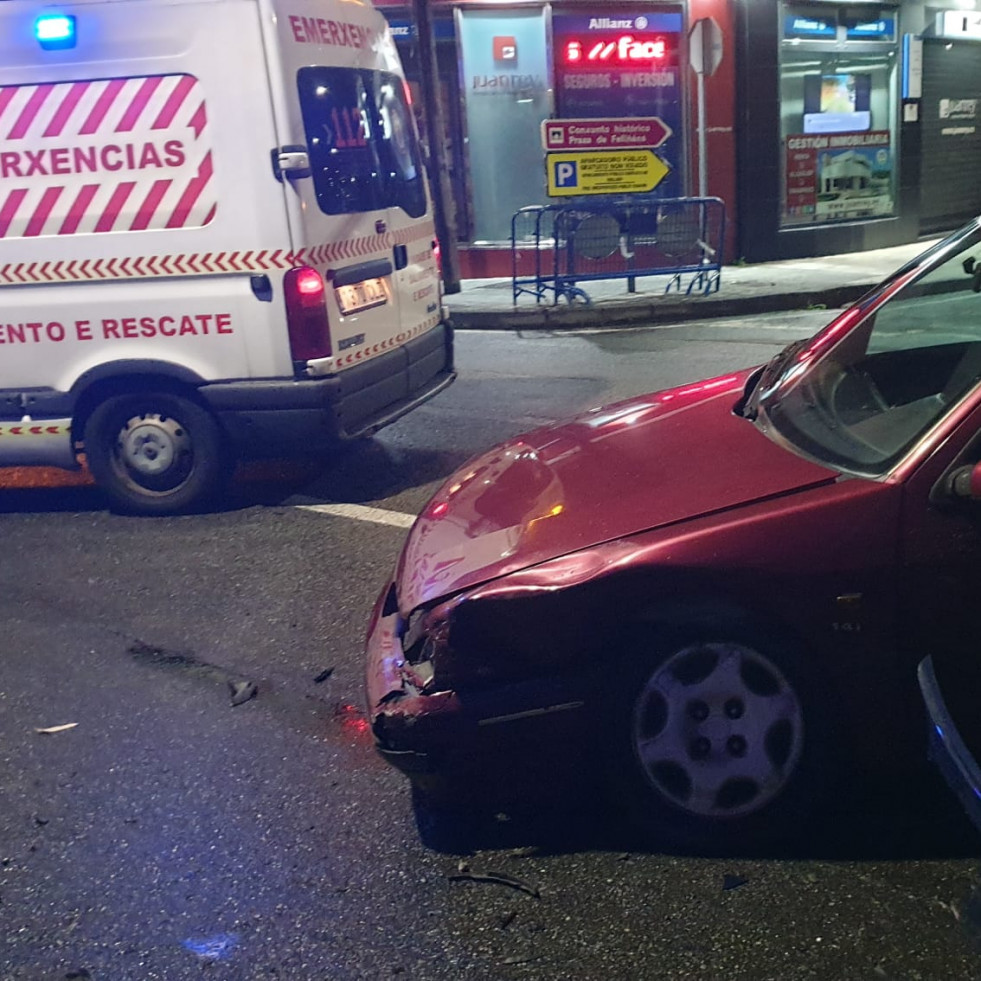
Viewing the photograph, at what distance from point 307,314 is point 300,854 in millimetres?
3211

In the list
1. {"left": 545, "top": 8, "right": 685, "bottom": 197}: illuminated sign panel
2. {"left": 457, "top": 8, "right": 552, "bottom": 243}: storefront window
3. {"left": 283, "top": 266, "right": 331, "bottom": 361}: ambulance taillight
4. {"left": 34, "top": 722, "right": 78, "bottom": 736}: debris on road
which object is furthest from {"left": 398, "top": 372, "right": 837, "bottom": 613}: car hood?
{"left": 457, "top": 8, "right": 552, "bottom": 243}: storefront window

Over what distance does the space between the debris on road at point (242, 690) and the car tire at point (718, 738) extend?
165 cm

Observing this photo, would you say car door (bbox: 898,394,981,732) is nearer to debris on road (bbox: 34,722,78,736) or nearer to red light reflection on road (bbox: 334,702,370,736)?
red light reflection on road (bbox: 334,702,370,736)

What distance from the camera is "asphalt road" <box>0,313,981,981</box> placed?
109 inches

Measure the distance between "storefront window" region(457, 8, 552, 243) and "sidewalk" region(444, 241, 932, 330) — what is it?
65.2 inches

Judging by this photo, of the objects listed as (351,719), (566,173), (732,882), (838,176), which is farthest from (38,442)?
(838,176)

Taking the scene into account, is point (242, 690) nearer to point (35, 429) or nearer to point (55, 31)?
point (35, 429)

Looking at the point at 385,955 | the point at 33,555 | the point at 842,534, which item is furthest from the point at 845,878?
the point at 33,555

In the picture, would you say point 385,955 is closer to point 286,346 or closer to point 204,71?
point 286,346

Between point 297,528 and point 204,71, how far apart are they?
7.35 ft

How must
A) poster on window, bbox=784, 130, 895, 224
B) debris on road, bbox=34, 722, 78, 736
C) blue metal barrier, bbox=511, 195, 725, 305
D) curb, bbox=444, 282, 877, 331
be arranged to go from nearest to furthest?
debris on road, bbox=34, 722, 78, 736, curb, bbox=444, 282, 877, 331, blue metal barrier, bbox=511, 195, 725, 305, poster on window, bbox=784, 130, 895, 224

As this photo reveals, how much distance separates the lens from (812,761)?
9.92ft

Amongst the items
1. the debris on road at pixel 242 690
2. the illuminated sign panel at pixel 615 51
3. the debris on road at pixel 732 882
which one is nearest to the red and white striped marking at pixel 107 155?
the debris on road at pixel 242 690

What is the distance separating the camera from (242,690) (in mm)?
4285
